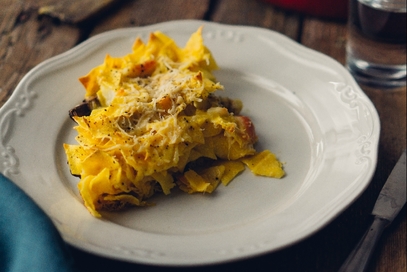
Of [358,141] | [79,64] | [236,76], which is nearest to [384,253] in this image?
[358,141]

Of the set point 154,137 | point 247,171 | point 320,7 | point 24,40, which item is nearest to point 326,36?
point 320,7

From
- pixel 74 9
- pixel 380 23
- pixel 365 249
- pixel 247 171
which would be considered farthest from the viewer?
pixel 74 9

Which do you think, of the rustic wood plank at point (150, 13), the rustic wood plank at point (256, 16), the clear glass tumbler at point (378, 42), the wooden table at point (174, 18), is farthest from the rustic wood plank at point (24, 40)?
the clear glass tumbler at point (378, 42)

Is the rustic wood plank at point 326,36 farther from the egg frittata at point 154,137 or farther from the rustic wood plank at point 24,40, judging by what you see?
the rustic wood plank at point 24,40

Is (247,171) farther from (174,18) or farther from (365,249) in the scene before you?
(174,18)

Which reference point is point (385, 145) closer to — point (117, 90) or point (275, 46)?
point (275, 46)

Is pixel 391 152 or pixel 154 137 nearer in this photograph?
pixel 154 137
